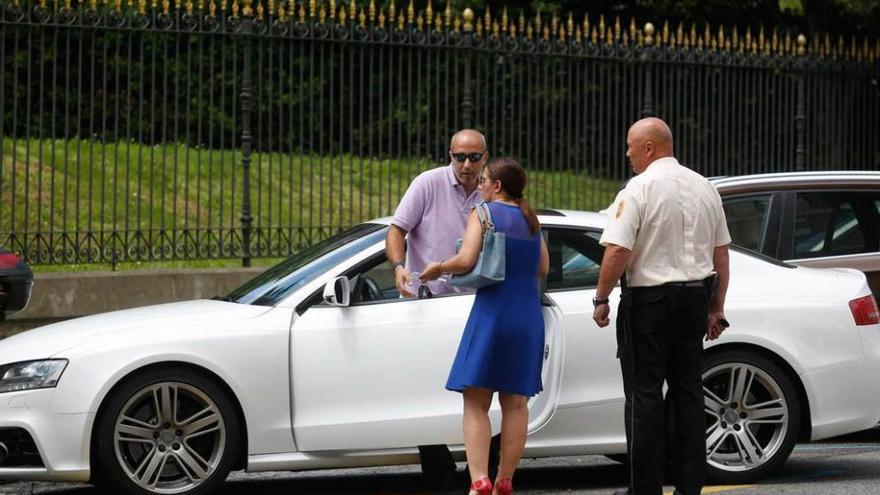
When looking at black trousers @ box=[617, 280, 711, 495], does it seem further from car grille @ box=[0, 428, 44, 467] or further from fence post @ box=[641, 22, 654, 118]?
fence post @ box=[641, 22, 654, 118]

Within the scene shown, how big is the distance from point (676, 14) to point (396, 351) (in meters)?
23.5

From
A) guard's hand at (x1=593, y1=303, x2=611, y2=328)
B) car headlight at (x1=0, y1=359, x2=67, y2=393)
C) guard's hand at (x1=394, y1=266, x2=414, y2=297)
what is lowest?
car headlight at (x1=0, y1=359, x2=67, y2=393)

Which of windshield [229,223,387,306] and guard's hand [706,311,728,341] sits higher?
windshield [229,223,387,306]

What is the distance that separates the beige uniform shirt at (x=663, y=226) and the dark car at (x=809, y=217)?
9.72ft

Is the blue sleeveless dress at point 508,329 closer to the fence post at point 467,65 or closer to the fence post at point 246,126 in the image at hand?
the fence post at point 246,126

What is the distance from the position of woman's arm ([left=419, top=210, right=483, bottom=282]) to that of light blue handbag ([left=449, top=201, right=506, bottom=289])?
0.9 inches

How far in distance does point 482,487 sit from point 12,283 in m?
2.96

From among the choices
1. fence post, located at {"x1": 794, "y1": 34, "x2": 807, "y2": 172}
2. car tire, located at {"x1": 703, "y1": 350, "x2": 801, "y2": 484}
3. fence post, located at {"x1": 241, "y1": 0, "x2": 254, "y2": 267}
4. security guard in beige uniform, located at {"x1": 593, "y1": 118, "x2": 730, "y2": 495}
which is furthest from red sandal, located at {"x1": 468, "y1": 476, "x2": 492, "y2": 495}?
fence post, located at {"x1": 794, "y1": 34, "x2": 807, "y2": 172}

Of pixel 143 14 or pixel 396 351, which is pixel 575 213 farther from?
pixel 143 14

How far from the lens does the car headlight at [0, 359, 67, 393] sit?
6848 millimetres

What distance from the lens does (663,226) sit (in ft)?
21.8

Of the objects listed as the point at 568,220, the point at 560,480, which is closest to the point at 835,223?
the point at 568,220

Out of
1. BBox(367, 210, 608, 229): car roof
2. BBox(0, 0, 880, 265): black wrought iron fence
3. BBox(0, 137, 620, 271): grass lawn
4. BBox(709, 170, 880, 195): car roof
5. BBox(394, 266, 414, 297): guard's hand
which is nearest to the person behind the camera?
BBox(394, 266, 414, 297): guard's hand

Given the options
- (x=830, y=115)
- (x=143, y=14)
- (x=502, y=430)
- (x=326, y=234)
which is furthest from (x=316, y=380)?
(x=830, y=115)
